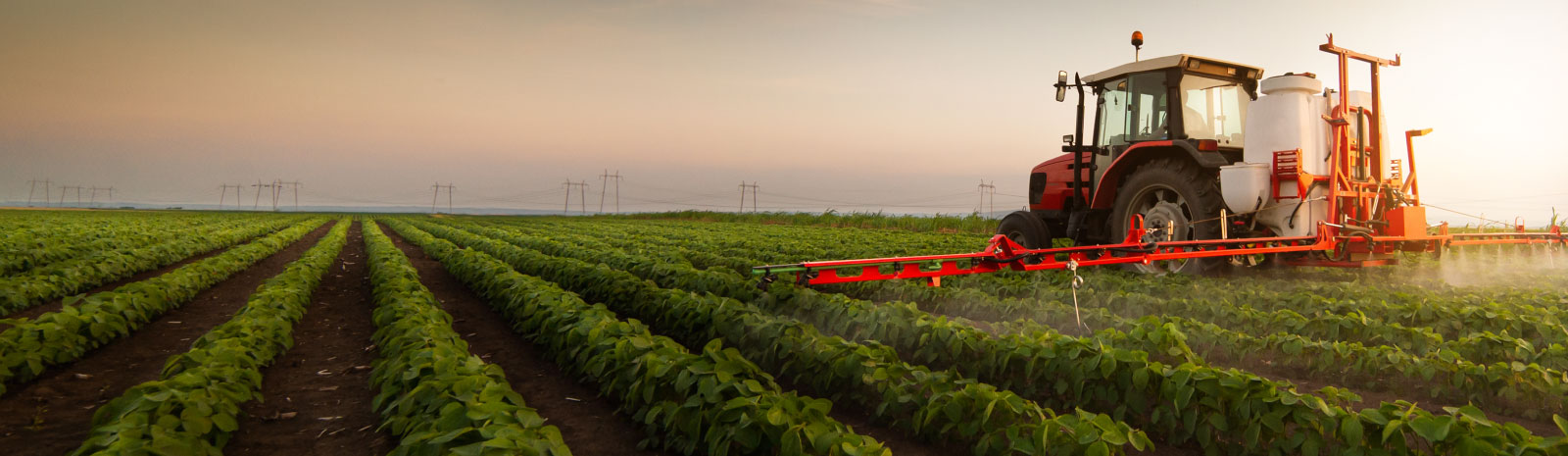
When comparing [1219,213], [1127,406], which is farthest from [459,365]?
[1219,213]

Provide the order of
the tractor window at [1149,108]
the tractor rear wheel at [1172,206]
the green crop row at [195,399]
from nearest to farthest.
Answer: the green crop row at [195,399] < the tractor rear wheel at [1172,206] < the tractor window at [1149,108]

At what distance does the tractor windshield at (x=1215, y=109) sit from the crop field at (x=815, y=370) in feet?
5.73

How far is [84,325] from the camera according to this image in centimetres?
631

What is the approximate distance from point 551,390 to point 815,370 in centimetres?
195

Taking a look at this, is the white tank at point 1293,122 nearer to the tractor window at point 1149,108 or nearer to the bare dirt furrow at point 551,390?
the tractor window at point 1149,108

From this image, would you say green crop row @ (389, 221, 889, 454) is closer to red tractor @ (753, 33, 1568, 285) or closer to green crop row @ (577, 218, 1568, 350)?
red tractor @ (753, 33, 1568, 285)

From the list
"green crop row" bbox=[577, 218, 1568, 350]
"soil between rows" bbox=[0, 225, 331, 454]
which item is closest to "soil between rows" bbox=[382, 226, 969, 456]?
"soil between rows" bbox=[0, 225, 331, 454]

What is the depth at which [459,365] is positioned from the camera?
4223 mm

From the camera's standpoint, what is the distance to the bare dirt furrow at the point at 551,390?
4238 millimetres

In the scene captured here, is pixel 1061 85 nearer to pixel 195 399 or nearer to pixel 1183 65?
pixel 1183 65

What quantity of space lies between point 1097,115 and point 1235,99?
5.21 feet

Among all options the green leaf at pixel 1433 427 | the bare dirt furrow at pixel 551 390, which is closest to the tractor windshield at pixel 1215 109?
the green leaf at pixel 1433 427

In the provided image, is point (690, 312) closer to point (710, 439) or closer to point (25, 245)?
point (710, 439)

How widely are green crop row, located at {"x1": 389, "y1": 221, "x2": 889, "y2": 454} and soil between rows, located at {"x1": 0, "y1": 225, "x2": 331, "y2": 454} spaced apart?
115 inches
